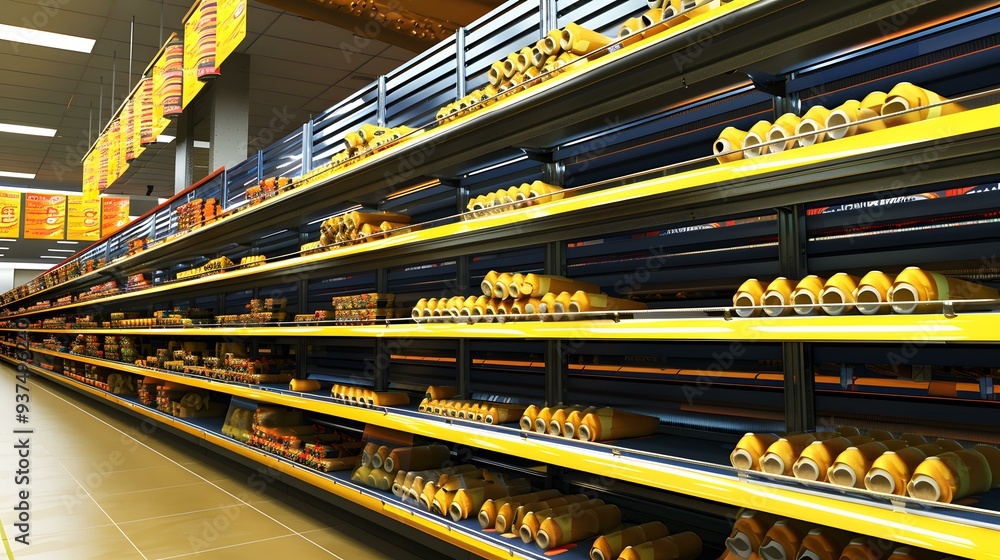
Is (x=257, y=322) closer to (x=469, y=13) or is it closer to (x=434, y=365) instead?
(x=434, y=365)

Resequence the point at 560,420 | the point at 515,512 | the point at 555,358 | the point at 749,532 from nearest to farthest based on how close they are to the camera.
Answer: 1. the point at 749,532
2. the point at 560,420
3. the point at 515,512
4. the point at 555,358

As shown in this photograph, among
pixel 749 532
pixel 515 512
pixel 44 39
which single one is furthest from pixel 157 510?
pixel 44 39

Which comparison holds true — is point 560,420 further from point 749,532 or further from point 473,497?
point 749,532

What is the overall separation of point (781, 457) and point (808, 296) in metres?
0.42

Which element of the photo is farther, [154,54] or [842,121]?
[154,54]

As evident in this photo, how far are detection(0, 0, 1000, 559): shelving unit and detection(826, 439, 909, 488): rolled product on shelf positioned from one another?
41mm

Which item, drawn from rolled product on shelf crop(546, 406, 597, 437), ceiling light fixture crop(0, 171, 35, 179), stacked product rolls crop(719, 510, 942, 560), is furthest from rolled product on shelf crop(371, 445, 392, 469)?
ceiling light fixture crop(0, 171, 35, 179)

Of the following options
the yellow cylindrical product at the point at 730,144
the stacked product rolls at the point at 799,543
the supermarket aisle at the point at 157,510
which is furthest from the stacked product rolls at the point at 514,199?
the supermarket aisle at the point at 157,510

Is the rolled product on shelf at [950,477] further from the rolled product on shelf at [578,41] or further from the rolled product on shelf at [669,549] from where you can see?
the rolled product on shelf at [578,41]

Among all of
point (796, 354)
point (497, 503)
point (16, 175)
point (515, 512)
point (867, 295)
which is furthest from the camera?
point (16, 175)

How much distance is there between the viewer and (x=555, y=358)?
3098mm

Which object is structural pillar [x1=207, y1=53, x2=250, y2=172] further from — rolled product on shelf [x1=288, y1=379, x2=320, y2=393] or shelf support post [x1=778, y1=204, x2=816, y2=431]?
shelf support post [x1=778, y1=204, x2=816, y2=431]

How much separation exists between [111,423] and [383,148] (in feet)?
21.8

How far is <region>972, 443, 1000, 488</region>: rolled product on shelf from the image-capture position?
5.50 feet
